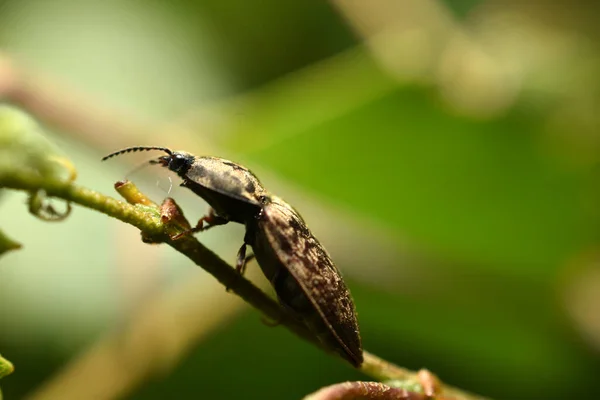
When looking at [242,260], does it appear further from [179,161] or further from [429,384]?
[429,384]

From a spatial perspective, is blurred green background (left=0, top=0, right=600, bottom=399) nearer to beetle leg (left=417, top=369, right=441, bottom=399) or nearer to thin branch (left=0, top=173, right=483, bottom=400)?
thin branch (left=0, top=173, right=483, bottom=400)

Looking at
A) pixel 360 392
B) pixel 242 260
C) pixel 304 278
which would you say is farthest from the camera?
pixel 242 260

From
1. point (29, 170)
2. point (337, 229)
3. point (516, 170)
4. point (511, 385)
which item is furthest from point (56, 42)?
point (29, 170)

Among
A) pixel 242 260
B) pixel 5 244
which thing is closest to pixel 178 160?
pixel 242 260

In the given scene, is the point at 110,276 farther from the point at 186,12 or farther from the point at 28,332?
the point at 186,12

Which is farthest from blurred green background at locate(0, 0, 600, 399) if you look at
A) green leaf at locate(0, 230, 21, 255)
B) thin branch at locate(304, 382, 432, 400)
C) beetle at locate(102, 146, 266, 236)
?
green leaf at locate(0, 230, 21, 255)

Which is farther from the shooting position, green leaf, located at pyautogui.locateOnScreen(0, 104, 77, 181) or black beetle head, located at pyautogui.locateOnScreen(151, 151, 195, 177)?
black beetle head, located at pyautogui.locateOnScreen(151, 151, 195, 177)

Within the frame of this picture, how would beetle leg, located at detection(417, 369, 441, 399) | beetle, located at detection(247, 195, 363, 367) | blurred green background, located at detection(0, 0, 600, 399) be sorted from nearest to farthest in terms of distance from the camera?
beetle leg, located at detection(417, 369, 441, 399) → beetle, located at detection(247, 195, 363, 367) → blurred green background, located at detection(0, 0, 600, 399)
